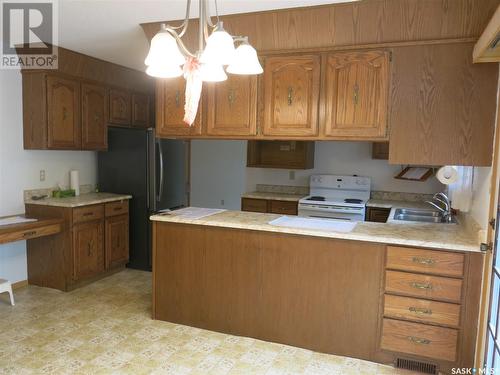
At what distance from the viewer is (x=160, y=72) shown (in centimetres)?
181

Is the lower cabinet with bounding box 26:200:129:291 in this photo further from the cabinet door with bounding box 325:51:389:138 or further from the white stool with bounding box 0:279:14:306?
the cabinet door with bounding box 325:51:389:138

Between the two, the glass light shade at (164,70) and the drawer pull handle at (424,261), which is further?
the drawer pull handle at (424,261)

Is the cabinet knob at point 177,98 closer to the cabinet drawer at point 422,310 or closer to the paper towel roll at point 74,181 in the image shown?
the paper towel roll at point 74,181

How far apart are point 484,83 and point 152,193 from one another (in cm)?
333

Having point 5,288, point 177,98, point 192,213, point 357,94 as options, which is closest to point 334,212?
point 192,213

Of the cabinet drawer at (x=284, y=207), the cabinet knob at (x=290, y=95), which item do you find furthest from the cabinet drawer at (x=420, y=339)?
the cabinet drawer at (x=284, y=207)

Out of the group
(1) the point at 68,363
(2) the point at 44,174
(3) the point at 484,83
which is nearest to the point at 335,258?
(3) the point at 484,83

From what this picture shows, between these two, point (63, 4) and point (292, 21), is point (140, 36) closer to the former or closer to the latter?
point (63, 4)

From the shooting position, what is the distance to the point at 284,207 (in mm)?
4926

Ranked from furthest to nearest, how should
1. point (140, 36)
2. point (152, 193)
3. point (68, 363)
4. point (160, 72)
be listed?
point (152, 193) < point (140, 36) < point (68, 363) < point (160, 72)

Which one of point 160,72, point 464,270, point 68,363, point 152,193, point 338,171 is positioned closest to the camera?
point 160,72

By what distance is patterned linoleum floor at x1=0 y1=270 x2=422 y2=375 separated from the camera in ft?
8.11

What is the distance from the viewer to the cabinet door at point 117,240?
167 inches

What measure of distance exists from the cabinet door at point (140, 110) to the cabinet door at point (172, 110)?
1718 millimetres
